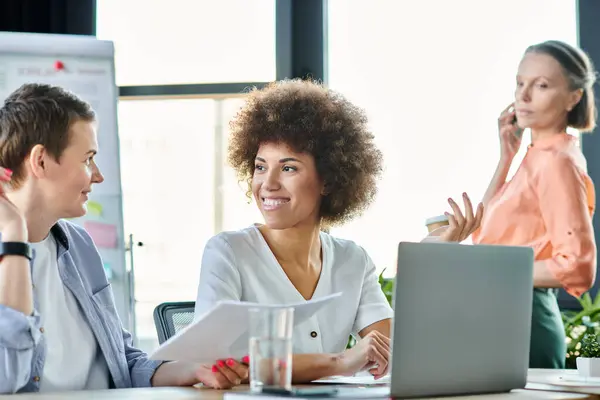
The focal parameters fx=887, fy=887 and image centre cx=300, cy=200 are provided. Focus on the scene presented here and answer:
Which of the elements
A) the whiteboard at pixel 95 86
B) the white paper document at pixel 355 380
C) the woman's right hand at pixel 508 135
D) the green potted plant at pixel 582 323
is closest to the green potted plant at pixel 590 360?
the white paper document at pixel 355 380

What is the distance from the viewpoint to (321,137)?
7.86 feet

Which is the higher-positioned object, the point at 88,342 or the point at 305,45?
the point at 305,45

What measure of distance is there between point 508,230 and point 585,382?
1.32 m

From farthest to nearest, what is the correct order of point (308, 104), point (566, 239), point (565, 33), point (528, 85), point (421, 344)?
point (565, 33), point (528, 85), point (566, 239), point (308, 104), point (421, 344)

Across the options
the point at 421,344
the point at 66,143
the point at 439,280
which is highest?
the point at 66,143

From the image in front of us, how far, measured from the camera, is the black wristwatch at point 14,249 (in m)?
1.78

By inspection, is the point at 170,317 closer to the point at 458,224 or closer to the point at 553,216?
the point at 458,224

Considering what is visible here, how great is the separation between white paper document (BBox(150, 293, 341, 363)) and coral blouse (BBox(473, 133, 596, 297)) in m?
1.60

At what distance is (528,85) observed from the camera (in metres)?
3.43

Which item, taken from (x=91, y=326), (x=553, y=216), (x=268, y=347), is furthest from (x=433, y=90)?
(x=268, y=347)

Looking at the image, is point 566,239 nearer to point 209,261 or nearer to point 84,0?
point 209,261

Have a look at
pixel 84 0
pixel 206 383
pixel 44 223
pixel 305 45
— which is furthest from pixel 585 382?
pixel 84 0

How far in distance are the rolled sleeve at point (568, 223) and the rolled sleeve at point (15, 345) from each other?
1872 millimetres

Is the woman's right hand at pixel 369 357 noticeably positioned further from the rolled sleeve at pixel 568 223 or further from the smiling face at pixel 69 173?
the rolled sleeve at pixel 568 223
